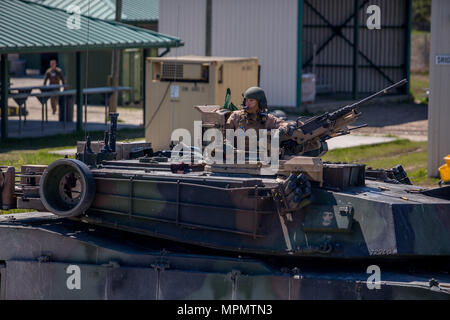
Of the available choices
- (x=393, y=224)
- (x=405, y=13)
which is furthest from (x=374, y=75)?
(x=393, y=224)

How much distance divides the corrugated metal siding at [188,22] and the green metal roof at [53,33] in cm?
387

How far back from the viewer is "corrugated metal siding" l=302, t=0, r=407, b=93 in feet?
111

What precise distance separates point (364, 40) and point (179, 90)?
1496 cm

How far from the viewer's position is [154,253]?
9.76 metres

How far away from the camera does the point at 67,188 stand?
1023cm

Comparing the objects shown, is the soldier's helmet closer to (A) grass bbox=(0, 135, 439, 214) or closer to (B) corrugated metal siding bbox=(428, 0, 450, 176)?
→ (A) grass bbox=(0, 135, 439, 214)

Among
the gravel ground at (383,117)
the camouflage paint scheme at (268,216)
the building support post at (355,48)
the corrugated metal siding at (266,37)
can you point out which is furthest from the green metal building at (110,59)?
the camouflage paint scheme at (268,216)

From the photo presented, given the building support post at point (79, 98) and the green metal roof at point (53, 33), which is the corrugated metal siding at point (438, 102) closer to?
the green metal roof at point (53, 33)

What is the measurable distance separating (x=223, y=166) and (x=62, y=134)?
14126mm

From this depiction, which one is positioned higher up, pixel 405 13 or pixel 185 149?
pixel 405 13

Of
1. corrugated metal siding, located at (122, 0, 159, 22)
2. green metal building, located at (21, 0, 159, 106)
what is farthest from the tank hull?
corrugated metal siding, located at (122, 0, 159, 22)

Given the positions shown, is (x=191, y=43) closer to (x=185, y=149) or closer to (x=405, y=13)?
(x=405, y=13)

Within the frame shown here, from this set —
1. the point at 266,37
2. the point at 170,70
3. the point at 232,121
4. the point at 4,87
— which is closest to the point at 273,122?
the point at 232,121

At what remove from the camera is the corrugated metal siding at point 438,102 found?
710 inches
